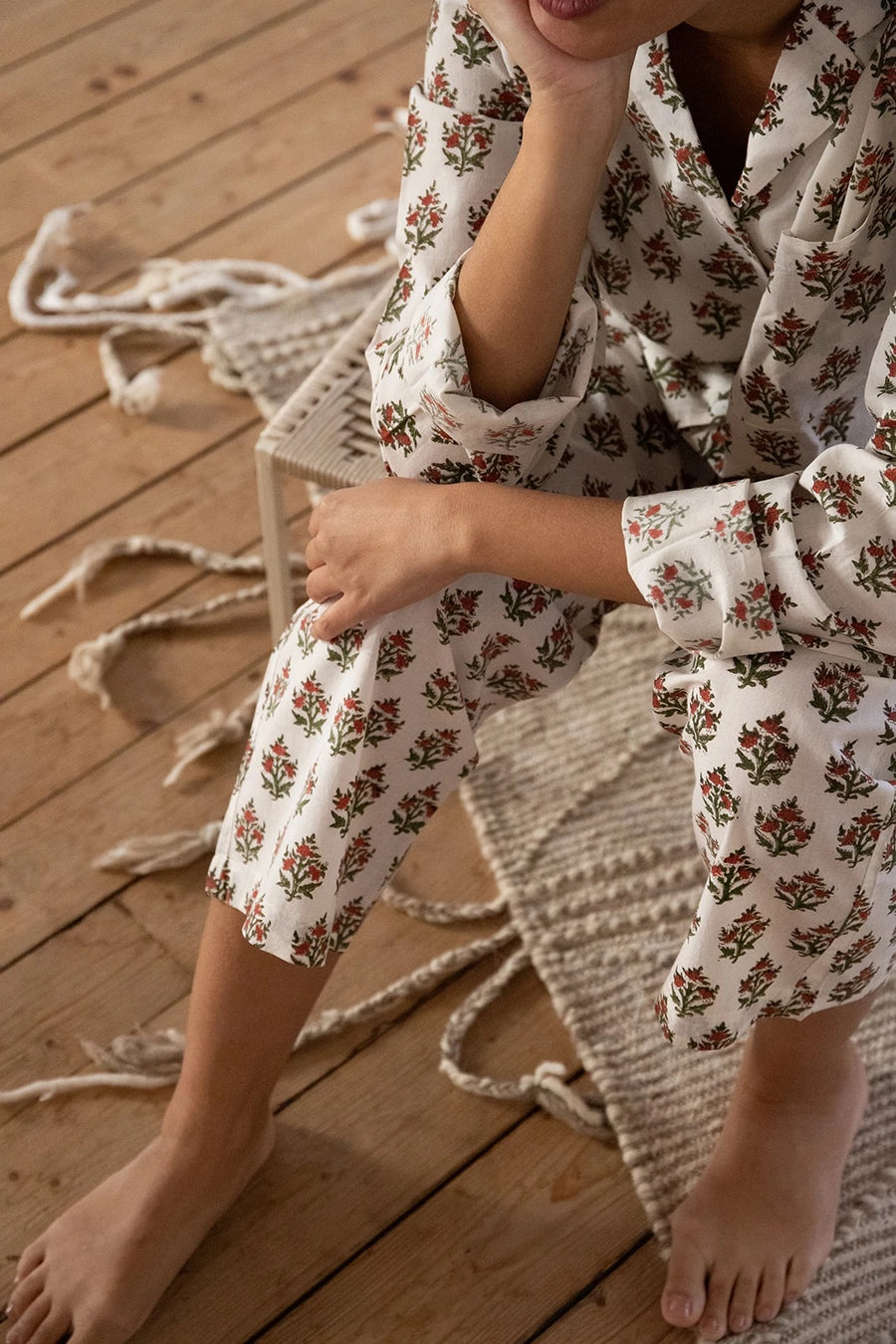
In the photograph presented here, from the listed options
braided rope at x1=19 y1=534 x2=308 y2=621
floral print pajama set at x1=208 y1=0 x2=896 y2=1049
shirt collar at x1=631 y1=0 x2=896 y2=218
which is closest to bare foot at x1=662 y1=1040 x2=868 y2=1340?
floral print pajama set at x1=208 y1=0 x2=896 y2=1049

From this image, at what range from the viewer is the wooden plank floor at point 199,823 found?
100 cm

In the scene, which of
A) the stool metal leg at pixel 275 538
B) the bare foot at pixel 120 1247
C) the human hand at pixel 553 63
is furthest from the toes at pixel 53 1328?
the human hand at pixel 553 63

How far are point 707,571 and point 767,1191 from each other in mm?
461

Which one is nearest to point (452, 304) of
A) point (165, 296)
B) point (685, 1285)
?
point (685, 1285)

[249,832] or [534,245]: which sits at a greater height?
[534,245]

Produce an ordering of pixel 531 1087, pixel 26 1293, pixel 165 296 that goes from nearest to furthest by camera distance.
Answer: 1. pixel 26 1293
2. pixel 531 1087
3. pixel 165 296

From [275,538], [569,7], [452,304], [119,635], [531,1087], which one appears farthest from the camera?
[119,635]

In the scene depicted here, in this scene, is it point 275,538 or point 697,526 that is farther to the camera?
point 275,538

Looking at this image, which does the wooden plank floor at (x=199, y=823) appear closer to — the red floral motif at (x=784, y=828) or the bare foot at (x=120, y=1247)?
the bare foot at (x=120, y=1247)

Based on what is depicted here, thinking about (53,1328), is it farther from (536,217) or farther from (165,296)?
(165,296)

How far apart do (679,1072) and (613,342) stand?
531 millimetres

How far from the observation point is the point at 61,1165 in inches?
41.3

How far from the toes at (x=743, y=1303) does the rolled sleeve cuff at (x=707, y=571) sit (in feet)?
1.46

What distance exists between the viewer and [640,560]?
0.79 meters
